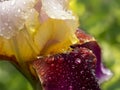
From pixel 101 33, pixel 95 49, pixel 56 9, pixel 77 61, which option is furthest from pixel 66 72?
pixel 101 33

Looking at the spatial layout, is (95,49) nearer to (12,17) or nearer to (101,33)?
(12,17)

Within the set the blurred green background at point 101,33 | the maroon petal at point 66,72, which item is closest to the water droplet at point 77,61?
the maroon petal at point 66,72

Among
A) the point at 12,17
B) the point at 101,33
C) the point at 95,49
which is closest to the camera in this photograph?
the point at 12,17

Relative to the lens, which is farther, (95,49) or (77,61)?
(95,49)

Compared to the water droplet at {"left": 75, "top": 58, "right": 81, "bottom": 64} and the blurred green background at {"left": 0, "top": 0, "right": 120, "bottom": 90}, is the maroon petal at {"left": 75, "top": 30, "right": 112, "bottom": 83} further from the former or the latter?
the blurred green background at {"left": 0, "top": 0, "right": 120, "bottom": 90}

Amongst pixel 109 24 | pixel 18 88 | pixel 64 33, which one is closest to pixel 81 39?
pixel 64 33

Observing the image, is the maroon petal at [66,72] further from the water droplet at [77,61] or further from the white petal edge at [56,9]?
the white petal edge at [56,9]
